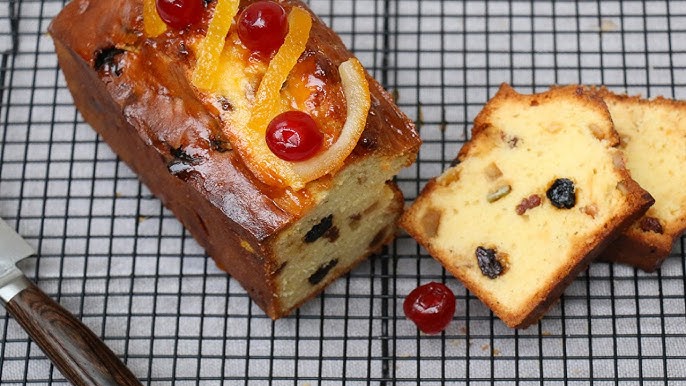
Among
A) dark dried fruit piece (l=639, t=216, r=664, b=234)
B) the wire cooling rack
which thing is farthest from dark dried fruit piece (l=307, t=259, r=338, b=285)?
dark dried fruit piece (l=639, t=216, r=664, b=234)

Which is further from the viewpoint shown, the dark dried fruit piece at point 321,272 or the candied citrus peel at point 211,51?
the dark dried fruit piece at point 321,272

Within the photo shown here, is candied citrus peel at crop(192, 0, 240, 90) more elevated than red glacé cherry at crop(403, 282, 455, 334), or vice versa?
candied citrus peel at crop(192, 0, 240, 90)

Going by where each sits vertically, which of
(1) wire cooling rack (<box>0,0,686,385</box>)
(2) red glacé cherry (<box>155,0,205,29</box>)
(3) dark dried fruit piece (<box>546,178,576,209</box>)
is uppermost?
(2) red glacé cherry (<box>155,0,205,29</box>)

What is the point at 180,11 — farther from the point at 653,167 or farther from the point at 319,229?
the point at 653,167

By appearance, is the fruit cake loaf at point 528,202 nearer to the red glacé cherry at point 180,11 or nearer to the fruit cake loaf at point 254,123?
the fruit cake loaf at point 254,123

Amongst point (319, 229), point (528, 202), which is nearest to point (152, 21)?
point (319, 229)

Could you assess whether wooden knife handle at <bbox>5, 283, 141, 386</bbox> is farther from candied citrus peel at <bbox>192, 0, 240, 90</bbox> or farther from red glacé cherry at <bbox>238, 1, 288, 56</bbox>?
red glacé cherry at <bbox>238, 1, 288, 56</bbox>

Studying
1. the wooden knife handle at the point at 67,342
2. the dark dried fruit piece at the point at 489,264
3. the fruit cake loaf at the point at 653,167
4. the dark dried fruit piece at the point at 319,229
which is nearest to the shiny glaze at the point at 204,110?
the dark dried fruit piece at the point at 319,229

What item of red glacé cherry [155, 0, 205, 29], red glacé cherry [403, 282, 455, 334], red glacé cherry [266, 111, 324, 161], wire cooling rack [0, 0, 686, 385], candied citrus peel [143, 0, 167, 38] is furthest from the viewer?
wire cooling rack [0, 0, 686, 385]

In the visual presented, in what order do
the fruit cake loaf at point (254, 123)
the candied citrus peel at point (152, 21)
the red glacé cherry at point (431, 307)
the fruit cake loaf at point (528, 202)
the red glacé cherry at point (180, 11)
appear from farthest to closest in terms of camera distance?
1. the red glacé cherry at point (431, 307)
2. the fruit cake loaf at point (528, 202)
3. the candied citrus peel at point (152, 21)
4. the red glacé cherry at point (180, 11)
5. the fruit cake loaf at point (254, 123)
